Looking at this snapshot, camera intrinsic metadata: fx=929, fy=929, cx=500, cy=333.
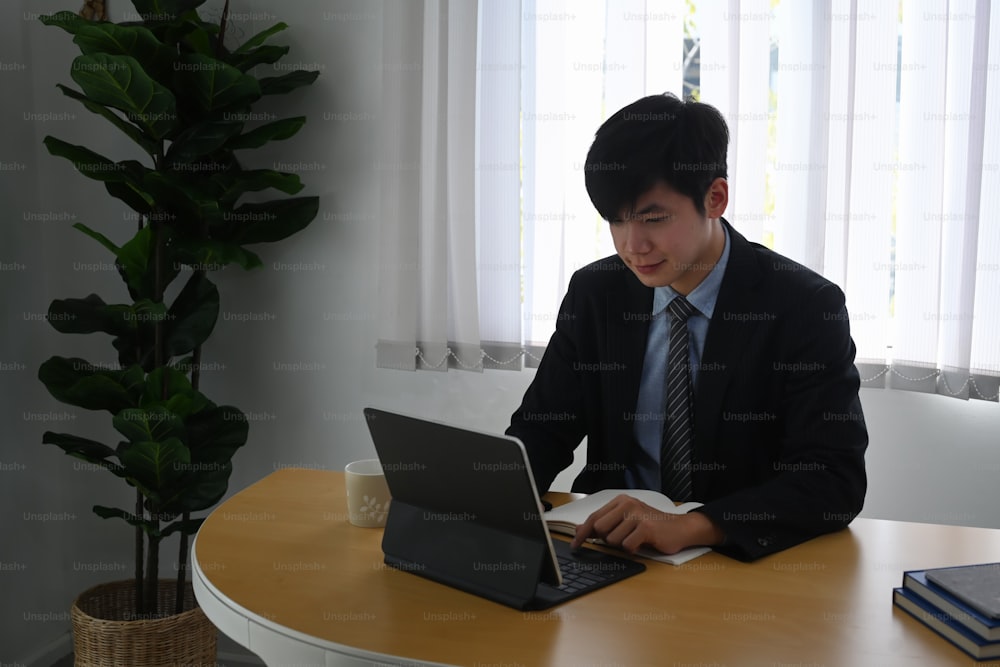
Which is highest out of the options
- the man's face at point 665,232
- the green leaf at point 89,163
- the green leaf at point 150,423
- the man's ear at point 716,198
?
the green leaf at point 89,163

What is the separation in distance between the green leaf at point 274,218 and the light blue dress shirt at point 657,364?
1.37m

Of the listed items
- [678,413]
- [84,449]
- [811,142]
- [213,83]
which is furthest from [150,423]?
[811,142]

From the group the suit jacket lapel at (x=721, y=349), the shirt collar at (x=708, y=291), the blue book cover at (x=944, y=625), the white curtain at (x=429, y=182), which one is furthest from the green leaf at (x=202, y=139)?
the blue book cover at (x=944, y=625)

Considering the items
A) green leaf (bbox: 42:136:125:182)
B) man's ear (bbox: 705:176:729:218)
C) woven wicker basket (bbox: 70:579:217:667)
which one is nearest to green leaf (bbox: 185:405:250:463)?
woven wicker basket (bbox: 70:579:217:667)

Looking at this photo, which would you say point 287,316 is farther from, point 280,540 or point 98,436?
point 280,540

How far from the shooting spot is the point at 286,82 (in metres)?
2.88

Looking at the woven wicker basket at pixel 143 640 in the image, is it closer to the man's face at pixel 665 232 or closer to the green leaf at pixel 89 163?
the green leaf at pixel 89 163

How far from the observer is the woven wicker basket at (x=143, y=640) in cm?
270

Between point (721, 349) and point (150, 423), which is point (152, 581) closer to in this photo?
point (150, 423)

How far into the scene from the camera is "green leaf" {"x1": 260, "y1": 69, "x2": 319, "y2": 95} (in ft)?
9.40

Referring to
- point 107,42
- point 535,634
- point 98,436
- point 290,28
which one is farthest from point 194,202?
point 535,634

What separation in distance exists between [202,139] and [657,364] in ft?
5.13

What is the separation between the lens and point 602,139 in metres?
1.81

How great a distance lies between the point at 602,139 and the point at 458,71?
3.95 feet
